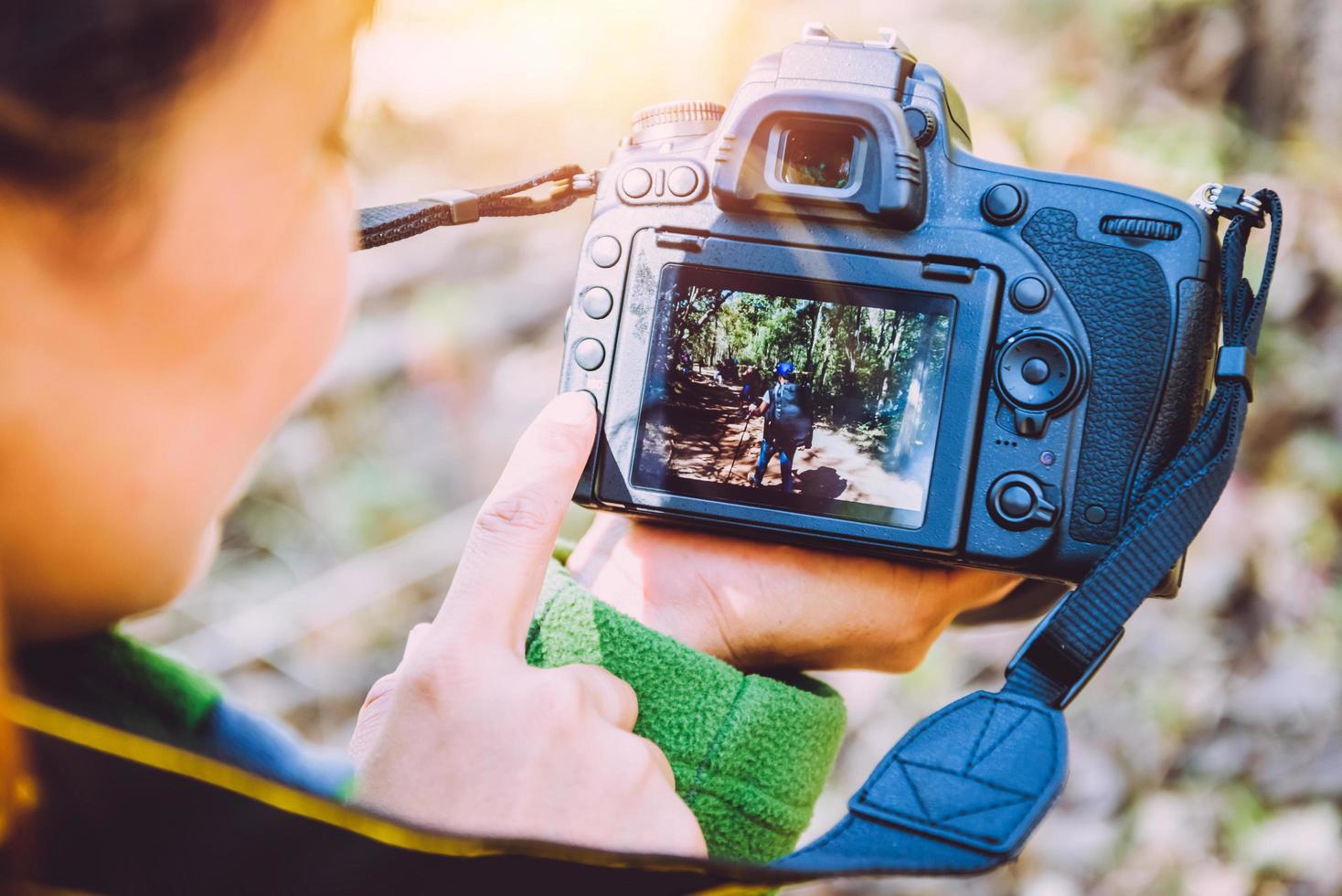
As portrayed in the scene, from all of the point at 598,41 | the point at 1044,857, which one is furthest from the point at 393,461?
the point at 1044,857

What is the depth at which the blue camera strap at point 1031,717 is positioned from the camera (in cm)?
56

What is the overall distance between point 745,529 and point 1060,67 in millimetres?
1461

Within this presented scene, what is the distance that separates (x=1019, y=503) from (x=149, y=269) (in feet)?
1.89

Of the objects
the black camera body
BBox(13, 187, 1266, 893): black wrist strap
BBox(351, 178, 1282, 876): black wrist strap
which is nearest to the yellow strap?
BBox(13, 187, 1266, 893): black wrist strap

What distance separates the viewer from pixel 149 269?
456mm

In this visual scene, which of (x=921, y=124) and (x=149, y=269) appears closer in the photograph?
(x=149, y=269)

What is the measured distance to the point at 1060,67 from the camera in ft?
6.01

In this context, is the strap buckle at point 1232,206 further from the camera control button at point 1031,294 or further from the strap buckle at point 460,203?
the strap buckle at point 460,203

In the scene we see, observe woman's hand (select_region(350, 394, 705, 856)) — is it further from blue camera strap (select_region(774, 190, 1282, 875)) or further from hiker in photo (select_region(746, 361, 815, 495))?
hiker in photo (select_region(746, 361, 815, 495))

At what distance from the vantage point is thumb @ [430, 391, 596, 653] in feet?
1.95

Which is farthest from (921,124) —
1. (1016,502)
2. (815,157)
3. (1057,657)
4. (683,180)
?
(1057,657)

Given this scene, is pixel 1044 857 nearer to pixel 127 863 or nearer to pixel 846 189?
pixel 846 189

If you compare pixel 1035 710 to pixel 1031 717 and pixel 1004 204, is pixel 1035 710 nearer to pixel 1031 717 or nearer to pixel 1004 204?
pixel 1031 717

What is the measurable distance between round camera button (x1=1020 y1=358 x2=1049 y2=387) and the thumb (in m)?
0.33
